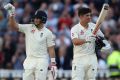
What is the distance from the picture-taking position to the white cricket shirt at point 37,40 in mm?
18812

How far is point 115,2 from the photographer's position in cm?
2867

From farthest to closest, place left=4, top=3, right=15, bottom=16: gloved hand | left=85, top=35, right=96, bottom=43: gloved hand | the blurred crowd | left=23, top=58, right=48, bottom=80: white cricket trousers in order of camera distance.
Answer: the blurred crowd < left=23, top=58, right=48, bottom=80: white cricket trousers < left=85, top=35, right=96, bottom=43: gloved hand < left=4, top=3, right=15, bottom=16: gloved hand

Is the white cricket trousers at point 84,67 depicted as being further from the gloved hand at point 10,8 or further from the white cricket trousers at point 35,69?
the gloved hand at point 10,8

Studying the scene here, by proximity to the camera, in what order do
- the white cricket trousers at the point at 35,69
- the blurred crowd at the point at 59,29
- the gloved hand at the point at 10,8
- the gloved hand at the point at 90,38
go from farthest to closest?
1. the blurred crowd at the point at 59,29
2. the white cricket trousers at the point at 35,69
3. the gloved hand at the point at 90,38
4. the gloved hand at the point at 10,8

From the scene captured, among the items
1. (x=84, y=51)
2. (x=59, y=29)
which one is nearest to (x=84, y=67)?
(x=84, y=51)

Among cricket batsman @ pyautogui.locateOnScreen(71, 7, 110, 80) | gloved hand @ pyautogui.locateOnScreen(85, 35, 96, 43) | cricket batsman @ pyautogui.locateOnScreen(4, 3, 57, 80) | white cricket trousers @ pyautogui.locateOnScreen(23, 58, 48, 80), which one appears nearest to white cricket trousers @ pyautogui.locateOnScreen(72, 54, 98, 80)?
cricket batsman @ pyautogui.locateOnScreen(71, 7, 110, 80)

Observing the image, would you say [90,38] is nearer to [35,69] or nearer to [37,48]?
[37,48]

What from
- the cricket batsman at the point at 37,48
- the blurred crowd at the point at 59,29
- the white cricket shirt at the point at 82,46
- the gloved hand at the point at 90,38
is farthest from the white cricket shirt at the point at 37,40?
the blurred crowd at the point at 59,29

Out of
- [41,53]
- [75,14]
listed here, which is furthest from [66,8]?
[41,53]

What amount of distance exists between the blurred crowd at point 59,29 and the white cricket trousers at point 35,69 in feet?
17.2

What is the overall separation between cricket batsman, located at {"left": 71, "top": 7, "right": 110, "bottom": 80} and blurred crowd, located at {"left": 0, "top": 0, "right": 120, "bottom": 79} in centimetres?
546

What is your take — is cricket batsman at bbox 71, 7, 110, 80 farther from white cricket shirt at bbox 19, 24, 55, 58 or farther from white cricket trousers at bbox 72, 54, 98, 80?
white cricket shirt at bbox 19, 24, 55, 58

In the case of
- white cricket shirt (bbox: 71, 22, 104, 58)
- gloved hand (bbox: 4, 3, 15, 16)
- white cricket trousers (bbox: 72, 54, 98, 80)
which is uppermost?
gloved hand (bbox: 4, 3, 15, 16)

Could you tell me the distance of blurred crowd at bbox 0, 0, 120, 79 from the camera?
25062mm
